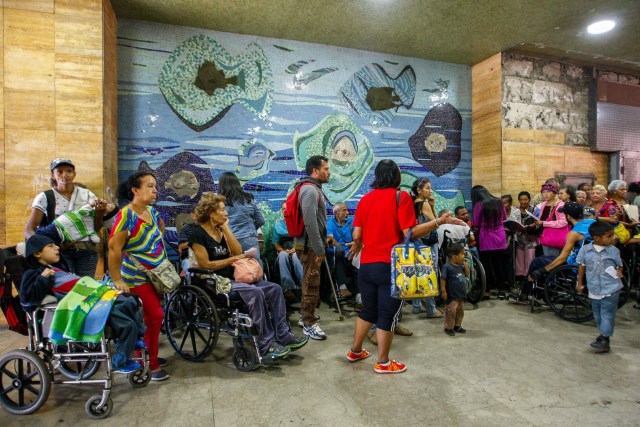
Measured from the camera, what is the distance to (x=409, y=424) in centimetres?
229

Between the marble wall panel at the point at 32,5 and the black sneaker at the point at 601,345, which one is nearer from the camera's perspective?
the black sneaker at the point at 601,345

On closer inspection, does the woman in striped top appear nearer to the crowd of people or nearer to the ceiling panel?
the crowd of people

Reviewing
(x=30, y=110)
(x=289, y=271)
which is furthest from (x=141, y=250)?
(x=30, y=110)

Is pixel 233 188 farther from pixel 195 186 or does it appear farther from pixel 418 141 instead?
pixel 418 141

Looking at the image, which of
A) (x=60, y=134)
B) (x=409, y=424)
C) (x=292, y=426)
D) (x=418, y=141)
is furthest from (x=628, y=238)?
(x=60, y=134)

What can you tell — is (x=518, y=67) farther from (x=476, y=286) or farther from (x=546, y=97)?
(x=476, y=286)

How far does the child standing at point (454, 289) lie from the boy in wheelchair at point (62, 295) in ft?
9.34

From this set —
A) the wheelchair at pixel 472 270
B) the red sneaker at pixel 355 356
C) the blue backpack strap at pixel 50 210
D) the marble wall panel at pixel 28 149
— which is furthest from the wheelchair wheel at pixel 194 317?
the wheelchair at pixel 472 270

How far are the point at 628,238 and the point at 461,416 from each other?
3.96 metres

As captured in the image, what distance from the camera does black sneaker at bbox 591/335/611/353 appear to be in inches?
134

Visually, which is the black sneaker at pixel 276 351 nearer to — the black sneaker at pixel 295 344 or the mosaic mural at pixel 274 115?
the black sneaker at pixel 295 344

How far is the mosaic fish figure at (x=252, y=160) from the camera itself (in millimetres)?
5898

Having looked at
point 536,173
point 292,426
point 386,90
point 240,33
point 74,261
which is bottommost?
point 292,426

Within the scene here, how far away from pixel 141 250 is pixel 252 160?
3.32 meters
